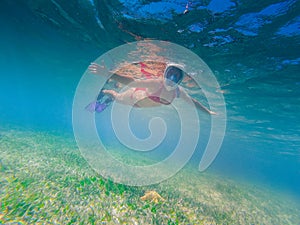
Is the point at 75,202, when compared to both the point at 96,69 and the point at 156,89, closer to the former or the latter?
the point at 96,69

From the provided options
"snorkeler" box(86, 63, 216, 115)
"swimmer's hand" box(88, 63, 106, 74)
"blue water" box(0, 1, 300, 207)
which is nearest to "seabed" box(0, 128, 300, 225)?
"snorkeler" box(86, 63, 216, 115)

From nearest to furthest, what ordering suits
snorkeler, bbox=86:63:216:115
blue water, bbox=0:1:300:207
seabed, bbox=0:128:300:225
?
1. seabed, bbox=0:128:300:225
2. snorkeler, bbox=86:63:216:115
3. blue water, bbox=0:1:300:207

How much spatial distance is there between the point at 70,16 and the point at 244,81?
1461cm

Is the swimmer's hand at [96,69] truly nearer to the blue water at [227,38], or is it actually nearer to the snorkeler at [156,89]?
the snorkeler at [156,89]

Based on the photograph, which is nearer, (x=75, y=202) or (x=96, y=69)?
(x=96, y=69)

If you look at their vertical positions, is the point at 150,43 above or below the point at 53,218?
above

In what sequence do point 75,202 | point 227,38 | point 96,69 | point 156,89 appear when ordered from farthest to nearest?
point 227,38
point 75,202
point 156,89
point 96,69

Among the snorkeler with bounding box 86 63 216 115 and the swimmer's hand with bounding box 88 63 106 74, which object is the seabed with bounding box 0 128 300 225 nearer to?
the snorkeler with bounding box 86 63 216 115

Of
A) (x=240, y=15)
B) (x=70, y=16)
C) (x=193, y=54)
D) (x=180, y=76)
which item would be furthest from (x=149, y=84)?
(x=70, y=16)

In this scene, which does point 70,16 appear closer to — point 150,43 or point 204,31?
point 150,43

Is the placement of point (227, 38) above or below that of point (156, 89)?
above

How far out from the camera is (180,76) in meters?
7.29

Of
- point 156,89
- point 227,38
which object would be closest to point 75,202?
point 156,89

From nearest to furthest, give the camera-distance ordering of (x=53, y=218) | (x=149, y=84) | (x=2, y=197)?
1. (x=53, y=218)
2. (x=2, y=197)
3. (x=149, y=84)
